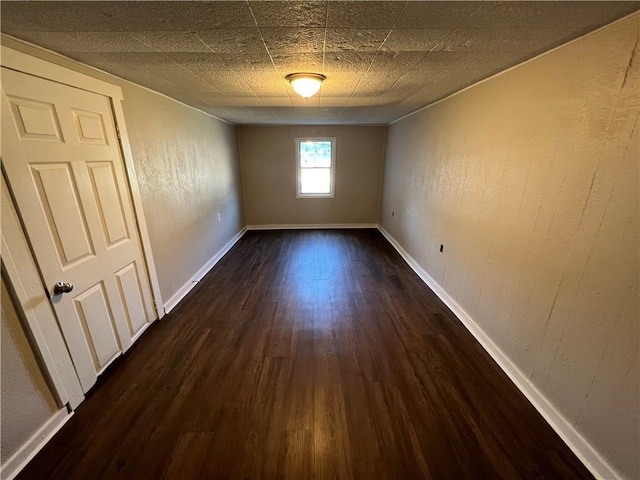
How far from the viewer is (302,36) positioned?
4.50ft

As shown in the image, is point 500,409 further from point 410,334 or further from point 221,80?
point 221,80

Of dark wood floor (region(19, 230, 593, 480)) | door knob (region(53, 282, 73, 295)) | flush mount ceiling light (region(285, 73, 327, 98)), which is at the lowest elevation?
dark wood floor (region(19, 230, 593, 480))

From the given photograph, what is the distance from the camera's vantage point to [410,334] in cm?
250

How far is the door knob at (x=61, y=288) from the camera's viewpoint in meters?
1.59

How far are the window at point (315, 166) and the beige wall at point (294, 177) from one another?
0.11m

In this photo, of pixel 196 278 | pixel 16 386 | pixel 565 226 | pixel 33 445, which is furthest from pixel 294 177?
pixel 33 445

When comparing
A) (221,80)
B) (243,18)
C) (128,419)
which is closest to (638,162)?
(243,18)

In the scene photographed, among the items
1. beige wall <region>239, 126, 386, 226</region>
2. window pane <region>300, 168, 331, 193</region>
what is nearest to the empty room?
beige wall <region>239, 126, 386, 226</region>

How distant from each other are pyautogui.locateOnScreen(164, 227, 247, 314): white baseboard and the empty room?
2.2 inches

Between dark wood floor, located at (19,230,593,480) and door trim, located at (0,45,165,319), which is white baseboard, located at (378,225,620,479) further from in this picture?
door trim, located at (0,45,165,319)

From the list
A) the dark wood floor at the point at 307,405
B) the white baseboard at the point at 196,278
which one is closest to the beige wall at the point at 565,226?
the dark wood floor at the point at 307,405

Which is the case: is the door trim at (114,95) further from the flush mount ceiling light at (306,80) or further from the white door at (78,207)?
the flush mount ceiling light at (306,80)

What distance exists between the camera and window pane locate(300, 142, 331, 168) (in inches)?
219

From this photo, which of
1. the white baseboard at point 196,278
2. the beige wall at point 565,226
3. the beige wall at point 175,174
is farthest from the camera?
the white baseboard at point 196,278
